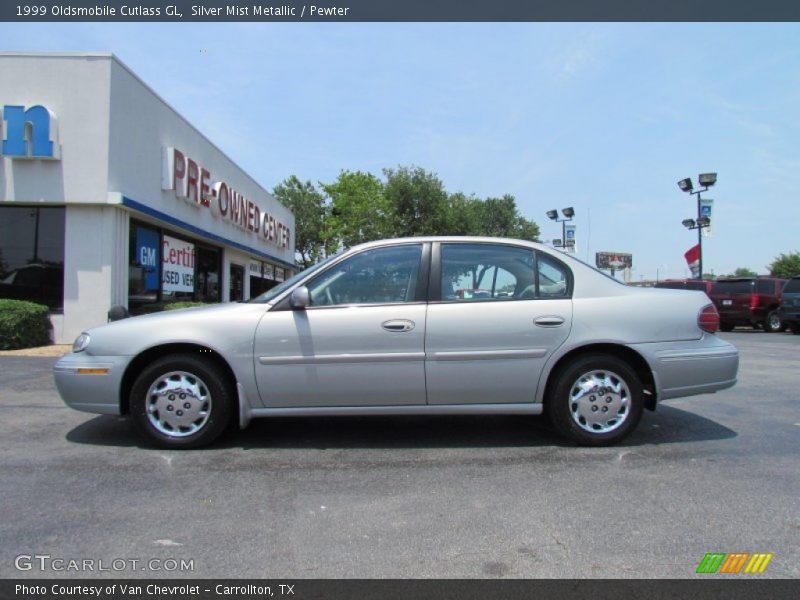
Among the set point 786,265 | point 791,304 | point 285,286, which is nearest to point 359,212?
point 791,304

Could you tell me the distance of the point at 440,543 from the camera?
2.88 metres

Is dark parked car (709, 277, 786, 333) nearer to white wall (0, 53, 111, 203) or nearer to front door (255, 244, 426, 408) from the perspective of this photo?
front door (255, 244, 426, 408)

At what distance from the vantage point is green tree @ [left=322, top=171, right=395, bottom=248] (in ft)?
109

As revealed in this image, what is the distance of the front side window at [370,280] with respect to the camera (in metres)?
4.46

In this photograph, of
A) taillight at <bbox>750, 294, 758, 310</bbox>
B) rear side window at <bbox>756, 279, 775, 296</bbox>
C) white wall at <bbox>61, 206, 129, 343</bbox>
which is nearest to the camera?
white wall at <bbox>61, 206, 129, 343</bbox>

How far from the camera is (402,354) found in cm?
429

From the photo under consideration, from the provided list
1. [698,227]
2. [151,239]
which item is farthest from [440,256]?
[698,227]

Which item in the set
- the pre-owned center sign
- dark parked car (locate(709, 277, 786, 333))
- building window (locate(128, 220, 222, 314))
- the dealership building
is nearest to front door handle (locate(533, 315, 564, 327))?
the dealership building

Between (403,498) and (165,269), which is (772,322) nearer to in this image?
(165,269)

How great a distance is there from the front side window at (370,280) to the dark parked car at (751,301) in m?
18.0

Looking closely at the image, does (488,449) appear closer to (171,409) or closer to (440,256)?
(440,256)

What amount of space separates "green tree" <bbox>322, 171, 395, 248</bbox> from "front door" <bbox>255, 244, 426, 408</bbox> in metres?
27.5

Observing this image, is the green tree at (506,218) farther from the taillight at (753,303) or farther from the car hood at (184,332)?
the car hood at (184,332)

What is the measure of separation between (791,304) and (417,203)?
20576 millimetres
